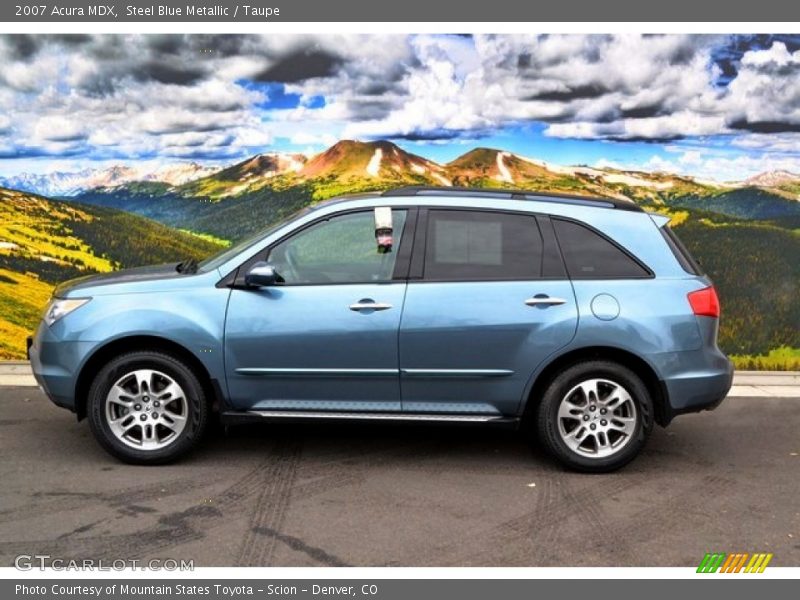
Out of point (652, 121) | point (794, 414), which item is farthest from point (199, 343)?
point (652, 121)

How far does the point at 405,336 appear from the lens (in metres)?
5.08

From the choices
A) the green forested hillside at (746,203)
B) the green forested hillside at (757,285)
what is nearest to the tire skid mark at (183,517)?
the green forested hillside at (757,285)

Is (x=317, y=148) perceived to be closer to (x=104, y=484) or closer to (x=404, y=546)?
(x=104, y=484)

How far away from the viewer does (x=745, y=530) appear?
4434 millimetres

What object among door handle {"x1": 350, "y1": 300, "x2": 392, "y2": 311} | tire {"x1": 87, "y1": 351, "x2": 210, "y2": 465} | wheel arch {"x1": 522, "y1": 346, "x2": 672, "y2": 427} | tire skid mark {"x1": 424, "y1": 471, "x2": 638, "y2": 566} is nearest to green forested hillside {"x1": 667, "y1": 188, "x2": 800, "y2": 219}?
wheel arch {"x1": 522, "y1": 346, "x2": 672, "y2": 427}

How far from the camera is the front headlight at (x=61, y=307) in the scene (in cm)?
525

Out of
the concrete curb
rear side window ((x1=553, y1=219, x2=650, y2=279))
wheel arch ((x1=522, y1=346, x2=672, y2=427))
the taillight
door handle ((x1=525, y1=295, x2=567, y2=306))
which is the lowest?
the concrete curb

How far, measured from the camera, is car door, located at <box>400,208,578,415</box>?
5.06m

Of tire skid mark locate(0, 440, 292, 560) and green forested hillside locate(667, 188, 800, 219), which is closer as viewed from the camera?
tire skid mark locate(0, 440, 292, 560)

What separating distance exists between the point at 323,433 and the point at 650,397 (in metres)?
2.29

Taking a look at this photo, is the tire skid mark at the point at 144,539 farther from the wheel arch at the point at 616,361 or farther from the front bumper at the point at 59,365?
the wheel arch at the point at 616,361

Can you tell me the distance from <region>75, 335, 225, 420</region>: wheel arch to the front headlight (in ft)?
1.10

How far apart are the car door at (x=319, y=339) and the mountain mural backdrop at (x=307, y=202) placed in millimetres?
3711

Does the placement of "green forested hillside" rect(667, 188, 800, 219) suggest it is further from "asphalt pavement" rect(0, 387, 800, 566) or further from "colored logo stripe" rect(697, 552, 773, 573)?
"colored logo stripe" rect(697, 552, 773, 573)
